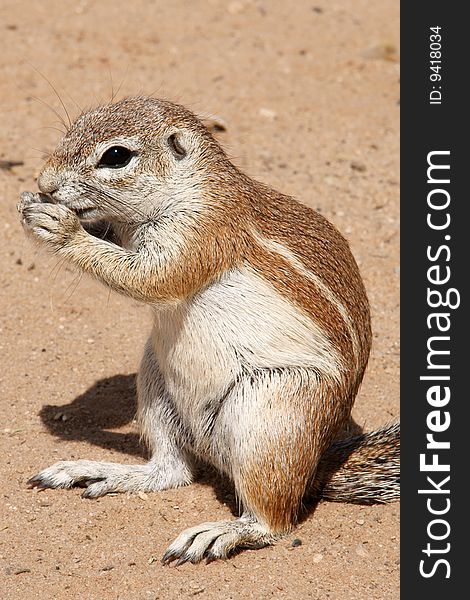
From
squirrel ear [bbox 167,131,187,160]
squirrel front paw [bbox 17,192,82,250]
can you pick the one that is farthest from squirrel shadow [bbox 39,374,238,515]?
squirrel ear [bbox 167,131,187,160]

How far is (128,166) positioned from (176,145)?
27 centimetres

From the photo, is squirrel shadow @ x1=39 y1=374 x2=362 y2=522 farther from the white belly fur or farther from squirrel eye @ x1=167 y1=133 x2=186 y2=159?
squirrel eye @ x1=167 y1=133 x2=186 y2=159

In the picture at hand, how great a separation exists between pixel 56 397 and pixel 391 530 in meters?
2.17

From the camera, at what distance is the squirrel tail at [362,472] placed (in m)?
4.97

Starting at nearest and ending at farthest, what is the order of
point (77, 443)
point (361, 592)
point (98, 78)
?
point (361, 592) < point (77, 443) < point (98, 78)

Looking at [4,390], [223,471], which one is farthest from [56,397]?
[223,471]

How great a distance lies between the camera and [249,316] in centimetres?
475

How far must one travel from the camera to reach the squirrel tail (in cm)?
497

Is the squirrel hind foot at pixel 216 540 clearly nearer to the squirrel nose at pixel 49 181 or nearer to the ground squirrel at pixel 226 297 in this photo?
the ground squirrel at pixel 226 297

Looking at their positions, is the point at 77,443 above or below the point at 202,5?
below

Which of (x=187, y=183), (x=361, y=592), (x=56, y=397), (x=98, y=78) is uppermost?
(x=98, y=78)

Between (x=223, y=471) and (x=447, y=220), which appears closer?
(x=223, y=471)

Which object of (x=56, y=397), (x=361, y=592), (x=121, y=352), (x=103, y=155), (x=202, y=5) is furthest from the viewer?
(x=202, y=5)

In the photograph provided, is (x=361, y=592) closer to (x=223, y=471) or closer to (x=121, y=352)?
(x=223, y=471)
